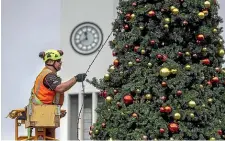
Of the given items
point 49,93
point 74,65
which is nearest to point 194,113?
point 49,93

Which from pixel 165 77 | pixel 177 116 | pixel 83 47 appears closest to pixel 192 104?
pixel 177 116

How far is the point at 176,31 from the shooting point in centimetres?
501

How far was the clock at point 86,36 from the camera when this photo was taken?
11656 millimetres

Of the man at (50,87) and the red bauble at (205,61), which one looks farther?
the man at (50,87)

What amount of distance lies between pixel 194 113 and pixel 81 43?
733cm

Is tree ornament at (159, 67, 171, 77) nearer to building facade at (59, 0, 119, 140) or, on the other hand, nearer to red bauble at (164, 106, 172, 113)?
red bauble at (164, 106, 172, 113)

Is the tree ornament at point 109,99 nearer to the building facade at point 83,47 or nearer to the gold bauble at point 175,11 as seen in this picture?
the gold bauble at point 175,11

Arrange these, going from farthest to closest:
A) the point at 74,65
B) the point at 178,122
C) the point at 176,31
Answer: the point at 74,65 → the point at 176,31 → the point at 178,122

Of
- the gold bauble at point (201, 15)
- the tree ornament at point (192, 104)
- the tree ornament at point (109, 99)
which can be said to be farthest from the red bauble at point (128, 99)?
the gold bauble at point (201, 15)

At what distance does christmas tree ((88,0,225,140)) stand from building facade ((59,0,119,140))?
19.7 feet

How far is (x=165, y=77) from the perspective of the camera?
15.7 feet

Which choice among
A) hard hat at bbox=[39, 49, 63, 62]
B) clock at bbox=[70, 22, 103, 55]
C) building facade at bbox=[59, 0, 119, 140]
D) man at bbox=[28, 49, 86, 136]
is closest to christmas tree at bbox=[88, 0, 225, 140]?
man at bbox=[28, 49, 86, 136]

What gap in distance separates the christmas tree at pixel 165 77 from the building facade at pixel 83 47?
6.00 metres

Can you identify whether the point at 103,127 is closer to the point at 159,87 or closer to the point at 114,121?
the point at 114,121
